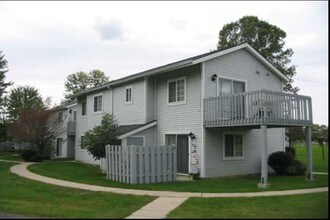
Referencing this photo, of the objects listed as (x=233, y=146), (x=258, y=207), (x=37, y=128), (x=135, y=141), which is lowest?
(x=258, y=207)

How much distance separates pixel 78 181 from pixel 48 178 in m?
2.05

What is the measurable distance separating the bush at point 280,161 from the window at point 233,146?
2.04 meters

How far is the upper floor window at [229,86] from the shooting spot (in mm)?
19844

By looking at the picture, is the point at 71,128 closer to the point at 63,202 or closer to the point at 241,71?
the point at 241,71

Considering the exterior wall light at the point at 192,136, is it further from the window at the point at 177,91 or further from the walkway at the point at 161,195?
the walkway at the point at 161,195

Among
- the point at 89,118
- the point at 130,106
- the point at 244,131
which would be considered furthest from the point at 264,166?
the point at 89,118

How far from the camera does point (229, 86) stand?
20.3 metres

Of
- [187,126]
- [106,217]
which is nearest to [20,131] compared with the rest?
[187,126]

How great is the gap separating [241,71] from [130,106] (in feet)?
22.7

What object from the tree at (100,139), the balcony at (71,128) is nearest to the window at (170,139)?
the tree at (100,139)

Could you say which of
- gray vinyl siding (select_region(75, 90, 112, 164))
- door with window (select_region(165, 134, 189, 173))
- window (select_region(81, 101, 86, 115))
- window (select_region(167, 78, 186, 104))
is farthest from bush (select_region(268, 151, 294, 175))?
window (select_region(81, 101, 86, 115))

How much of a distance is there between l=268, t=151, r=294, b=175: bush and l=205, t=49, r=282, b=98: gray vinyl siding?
12.3ft

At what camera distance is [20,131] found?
3203 cm

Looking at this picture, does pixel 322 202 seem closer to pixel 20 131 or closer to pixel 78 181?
pixel 78 181
